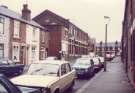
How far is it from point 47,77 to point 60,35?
55941 millimetres

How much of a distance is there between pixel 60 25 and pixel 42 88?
58.2m

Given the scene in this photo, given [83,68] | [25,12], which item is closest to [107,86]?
[83,68]

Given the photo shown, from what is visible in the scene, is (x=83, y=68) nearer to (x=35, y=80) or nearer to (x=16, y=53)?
(x=16, y=53)

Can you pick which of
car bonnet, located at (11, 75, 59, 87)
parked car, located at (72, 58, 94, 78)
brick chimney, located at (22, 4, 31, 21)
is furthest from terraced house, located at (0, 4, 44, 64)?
car bonnet, located at (11, 75, 59, 87)

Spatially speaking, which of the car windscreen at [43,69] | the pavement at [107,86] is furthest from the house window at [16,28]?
the car windscreen at [43,69]

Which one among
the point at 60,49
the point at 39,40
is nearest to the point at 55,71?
the point at 39,40

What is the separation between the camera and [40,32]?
55625mm

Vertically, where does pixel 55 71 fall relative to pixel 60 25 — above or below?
below

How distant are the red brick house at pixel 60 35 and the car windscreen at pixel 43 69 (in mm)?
51034

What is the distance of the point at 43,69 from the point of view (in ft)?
52.2

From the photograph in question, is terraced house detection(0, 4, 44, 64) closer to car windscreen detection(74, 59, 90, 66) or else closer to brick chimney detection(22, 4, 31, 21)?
brick chimney detection(22, 4, 31, 21)

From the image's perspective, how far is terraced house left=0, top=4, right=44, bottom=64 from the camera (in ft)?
133

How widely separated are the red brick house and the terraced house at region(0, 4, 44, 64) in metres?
16.0

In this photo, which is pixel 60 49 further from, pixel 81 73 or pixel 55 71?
pixel 55 71
